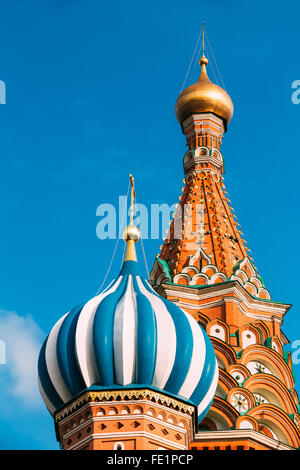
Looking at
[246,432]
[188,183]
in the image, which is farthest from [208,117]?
[246,432]

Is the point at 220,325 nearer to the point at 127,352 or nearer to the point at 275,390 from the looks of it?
the point at 275,390

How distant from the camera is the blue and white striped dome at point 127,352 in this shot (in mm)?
16297

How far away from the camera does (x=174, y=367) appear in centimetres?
1644

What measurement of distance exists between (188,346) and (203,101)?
28.2ft

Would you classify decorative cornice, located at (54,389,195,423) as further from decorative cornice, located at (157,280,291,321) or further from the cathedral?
decorative cornice, located at (157,280,291,321)

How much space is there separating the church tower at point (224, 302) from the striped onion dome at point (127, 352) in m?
2.20

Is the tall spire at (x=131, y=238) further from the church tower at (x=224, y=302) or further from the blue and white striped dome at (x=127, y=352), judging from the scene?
the church tower at (x=224, y=302)

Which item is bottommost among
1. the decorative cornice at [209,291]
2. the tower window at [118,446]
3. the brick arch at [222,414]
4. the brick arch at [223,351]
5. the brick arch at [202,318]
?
the tower window at [118,446]

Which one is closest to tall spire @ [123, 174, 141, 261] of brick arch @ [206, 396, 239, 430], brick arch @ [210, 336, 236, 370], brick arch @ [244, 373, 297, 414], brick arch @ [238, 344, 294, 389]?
brick arch @ [210, 336, 236, 370]

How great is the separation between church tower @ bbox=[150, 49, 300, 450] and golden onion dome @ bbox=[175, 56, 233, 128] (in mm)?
19

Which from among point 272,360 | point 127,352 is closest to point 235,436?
point 272,360

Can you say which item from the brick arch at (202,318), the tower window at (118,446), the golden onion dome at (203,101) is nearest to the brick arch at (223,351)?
the brick arch at (202,318)

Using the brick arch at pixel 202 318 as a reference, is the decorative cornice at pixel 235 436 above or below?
below

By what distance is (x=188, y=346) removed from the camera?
54.5 feet
